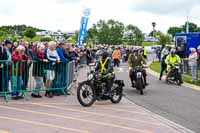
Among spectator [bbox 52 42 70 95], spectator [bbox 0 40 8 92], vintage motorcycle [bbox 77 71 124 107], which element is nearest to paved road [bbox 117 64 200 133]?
vintage motorcycle [bbox 77 71 124 107]

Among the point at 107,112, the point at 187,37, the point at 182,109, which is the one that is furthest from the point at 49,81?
the point at 187,37

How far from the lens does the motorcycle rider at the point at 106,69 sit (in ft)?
45.5

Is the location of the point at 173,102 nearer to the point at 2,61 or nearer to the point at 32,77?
the point at 32,77

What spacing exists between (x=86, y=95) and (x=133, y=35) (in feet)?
217

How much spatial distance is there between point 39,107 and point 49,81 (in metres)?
2.25

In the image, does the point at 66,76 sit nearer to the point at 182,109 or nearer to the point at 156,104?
the point at 156,104

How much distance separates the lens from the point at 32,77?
48.5 feet

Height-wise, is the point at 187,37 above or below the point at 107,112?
above

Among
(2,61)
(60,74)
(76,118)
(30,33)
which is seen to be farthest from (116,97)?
(30,33)

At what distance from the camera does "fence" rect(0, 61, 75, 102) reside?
13.8 metres

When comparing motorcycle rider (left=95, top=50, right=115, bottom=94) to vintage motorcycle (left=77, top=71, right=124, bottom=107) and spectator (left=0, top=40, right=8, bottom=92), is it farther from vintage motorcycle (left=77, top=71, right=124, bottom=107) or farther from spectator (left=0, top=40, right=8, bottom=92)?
spectator (left=0, top=40, right=8, bottom=92)

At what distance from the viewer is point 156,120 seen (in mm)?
11250

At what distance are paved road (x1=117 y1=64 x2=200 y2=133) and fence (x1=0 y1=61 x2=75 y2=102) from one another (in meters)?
2.33

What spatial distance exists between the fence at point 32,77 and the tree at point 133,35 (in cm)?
6141
